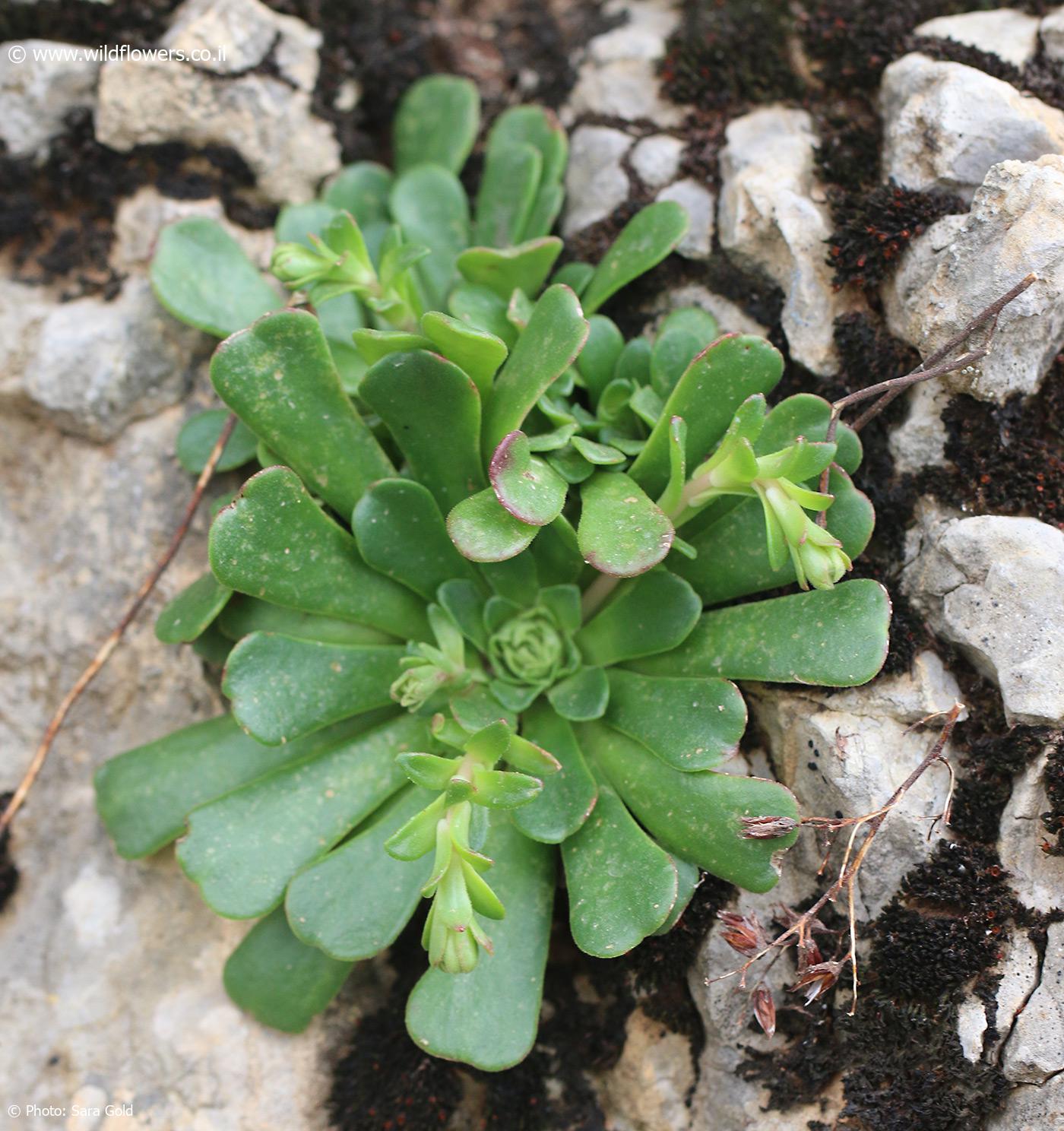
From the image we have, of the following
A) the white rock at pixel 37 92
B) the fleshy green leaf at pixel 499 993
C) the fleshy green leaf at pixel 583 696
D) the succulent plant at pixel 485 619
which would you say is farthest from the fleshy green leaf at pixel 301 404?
the white rock at pixel 37 92

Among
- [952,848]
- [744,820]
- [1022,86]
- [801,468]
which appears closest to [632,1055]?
[744,820]

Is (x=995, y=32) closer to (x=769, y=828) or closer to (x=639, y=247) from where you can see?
(x=639, y=247)

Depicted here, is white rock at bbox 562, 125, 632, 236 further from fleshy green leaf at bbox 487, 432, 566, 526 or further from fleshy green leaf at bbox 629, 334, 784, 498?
fleshy green leaf at bbox 487, 432, 566, 526

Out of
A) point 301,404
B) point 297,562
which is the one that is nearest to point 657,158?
point 301,404

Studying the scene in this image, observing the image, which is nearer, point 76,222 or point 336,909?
point 336,909

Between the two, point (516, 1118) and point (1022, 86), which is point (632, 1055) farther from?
point (1022, 86)

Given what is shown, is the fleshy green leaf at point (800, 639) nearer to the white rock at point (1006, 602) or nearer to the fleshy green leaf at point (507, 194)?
the white rock at point (1006, 602)
